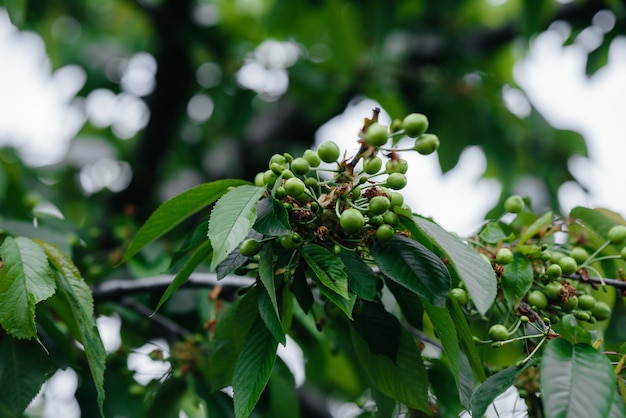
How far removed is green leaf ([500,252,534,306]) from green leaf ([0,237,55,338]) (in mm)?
652

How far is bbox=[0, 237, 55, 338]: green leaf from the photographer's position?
0.90 metres

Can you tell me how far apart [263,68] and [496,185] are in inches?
61.3

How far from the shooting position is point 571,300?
3.28 feet

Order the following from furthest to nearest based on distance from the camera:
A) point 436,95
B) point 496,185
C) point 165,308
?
1. point 496,185
2. point 436,95
3. point 165,308

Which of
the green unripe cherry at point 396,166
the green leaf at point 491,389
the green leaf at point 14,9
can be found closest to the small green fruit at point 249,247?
the green unripe cherry at point 396,166

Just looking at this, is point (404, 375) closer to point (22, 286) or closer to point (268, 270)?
point (268, 270)

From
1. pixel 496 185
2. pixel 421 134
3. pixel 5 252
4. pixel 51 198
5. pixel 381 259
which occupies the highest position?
pixel 421 134

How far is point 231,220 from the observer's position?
0.85 metres

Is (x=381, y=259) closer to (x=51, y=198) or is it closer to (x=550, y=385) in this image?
(x=550, y=385)

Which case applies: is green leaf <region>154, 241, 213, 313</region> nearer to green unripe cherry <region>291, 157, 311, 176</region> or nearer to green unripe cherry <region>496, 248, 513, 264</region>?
green unripe cherry <region>291, 157, 311, 176</region>

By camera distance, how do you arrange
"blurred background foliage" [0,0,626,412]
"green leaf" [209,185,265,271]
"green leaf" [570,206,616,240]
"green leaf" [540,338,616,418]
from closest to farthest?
1. "green leaf" [540,338,616,418]
2. "green leaf" [209,185,265,271]
3. "green leaf" [570,206,616,240]
4. "blurred background foliage" [0,0,626,412]

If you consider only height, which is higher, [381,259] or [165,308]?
[381,259]

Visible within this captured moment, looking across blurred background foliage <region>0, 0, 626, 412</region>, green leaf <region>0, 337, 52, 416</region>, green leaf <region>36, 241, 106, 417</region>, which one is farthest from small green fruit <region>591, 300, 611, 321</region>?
blurred background foliage <region>0, 0, 626, 412</region>

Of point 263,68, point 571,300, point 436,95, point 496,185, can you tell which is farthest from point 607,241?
point 496,185
